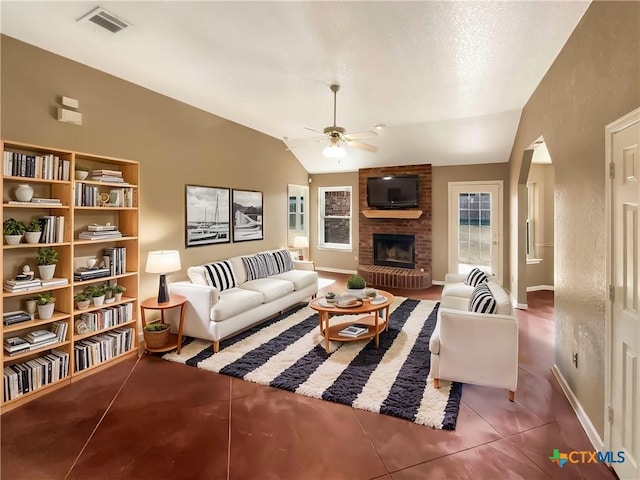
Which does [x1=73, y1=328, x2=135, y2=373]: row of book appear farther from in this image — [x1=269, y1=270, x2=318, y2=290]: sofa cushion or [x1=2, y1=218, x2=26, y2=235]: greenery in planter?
[x1=269, y1=270, x2=318, y2=290]: sofa cushion

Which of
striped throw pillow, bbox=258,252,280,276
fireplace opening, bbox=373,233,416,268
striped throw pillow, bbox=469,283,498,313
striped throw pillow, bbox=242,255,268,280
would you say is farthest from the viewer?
fireplace opening, bbox=373,233,416,268

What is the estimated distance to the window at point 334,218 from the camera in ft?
26.1

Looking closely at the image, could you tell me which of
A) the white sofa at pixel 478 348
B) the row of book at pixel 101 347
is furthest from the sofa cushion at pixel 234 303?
the white sofa at pixel 478 348

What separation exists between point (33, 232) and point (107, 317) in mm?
1046

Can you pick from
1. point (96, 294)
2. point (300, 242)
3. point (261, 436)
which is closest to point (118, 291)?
point (96, 294)

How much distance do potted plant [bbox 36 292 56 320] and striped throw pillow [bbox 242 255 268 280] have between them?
2.43m

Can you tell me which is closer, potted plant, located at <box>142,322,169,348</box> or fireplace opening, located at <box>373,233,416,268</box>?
potted plant, located at <box>142,322,169,348</box>

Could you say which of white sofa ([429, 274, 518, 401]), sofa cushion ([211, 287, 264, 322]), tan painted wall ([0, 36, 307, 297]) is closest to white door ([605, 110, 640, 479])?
white sofa ([429, 274, 518, 401])

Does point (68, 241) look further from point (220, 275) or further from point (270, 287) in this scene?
point (270, 287)

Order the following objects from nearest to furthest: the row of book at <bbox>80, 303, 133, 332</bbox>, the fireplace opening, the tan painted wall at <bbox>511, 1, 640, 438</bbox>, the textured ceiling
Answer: the tan painted wall at <bbox>511, 1, 640, 438</bbox>
the textured ceiling
the row of book at <bbox>80, 303, 133, 332</bbox>
the fireplace opening

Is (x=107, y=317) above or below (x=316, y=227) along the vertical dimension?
below

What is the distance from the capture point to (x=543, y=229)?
6355mm

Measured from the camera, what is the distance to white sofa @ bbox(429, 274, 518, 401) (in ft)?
8.57

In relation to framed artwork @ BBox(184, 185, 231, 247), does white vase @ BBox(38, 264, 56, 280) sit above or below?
below
